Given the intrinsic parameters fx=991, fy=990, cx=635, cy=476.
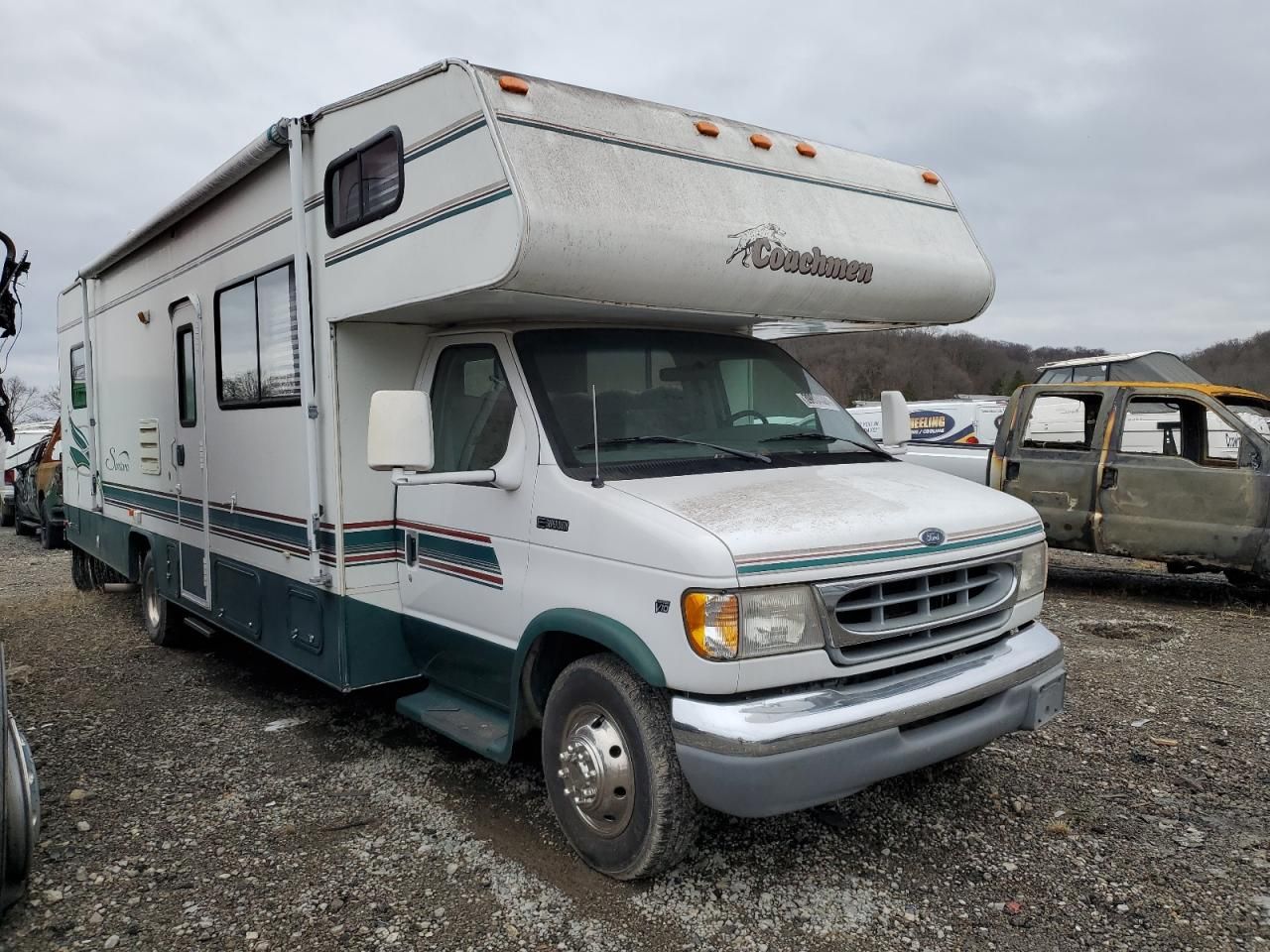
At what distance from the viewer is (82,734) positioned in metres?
5.34

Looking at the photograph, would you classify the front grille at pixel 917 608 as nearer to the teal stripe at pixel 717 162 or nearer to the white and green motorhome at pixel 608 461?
the white and green motorhome at pixel 608 461

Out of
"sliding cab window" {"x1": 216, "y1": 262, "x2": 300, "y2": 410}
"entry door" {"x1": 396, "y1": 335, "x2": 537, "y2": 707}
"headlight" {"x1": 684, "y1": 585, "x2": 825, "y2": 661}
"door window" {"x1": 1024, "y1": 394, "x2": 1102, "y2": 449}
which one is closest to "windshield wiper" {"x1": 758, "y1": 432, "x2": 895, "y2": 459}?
"entry door" {"x1": 396, "y1": 335, "x2": 537, "y2": 707}

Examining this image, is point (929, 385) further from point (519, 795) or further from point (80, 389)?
point (519, 795)

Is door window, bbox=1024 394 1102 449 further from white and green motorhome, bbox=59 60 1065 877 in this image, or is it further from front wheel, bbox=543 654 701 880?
front wheel, bbox=543 654 701 880

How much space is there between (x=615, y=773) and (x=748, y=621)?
0.82m

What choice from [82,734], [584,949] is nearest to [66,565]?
[82,734]

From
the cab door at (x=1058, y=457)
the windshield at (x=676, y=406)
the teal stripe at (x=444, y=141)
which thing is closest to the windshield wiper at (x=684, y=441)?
the windshield at (x=676, y=406)

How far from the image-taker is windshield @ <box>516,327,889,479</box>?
3.91 metres

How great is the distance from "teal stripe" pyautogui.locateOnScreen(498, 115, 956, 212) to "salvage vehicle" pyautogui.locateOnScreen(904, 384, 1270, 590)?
4.34m

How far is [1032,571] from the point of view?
4031mm

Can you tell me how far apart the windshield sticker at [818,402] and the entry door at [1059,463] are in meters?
4.39

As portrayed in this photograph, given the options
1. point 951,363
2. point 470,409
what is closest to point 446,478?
point 470,409

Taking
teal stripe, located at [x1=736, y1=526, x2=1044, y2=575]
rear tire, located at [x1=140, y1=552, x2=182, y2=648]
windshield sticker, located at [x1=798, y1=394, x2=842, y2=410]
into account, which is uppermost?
windshield sticker, located at [x1=798, y1=394, x2=842, y2=410]

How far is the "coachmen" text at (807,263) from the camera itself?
4172 millimetres
